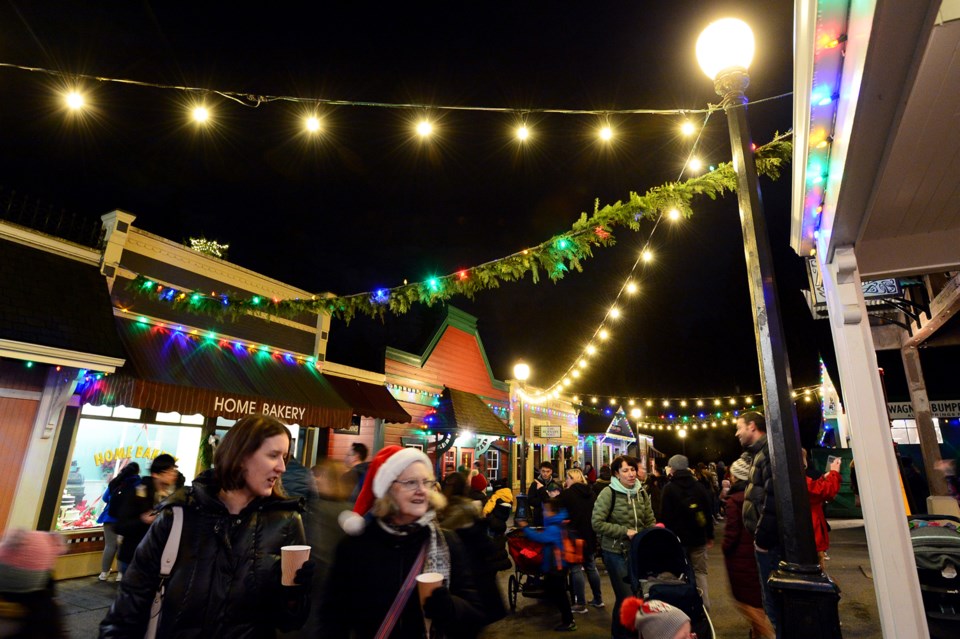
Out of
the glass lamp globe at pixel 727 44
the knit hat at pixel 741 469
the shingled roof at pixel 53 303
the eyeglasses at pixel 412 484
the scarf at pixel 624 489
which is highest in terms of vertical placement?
the glass lamp globe at pixel 727 44

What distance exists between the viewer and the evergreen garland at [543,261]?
250 inches

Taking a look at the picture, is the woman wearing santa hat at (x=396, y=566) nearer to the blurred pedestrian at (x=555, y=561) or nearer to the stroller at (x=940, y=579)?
the stroller at (x=940, y=579)

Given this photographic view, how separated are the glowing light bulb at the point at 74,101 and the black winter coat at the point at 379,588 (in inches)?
269

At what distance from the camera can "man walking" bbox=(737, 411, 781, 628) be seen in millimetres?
4582

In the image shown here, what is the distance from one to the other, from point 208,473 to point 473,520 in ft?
4.54

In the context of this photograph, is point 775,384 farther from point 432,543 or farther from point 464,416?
point 464,416

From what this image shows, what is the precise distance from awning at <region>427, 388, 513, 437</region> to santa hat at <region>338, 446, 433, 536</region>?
1413 centimetres

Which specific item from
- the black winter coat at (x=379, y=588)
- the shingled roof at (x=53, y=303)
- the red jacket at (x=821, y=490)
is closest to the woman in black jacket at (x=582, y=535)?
the red jacket at (x=821, y=490)

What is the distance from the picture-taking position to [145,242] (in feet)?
35.3

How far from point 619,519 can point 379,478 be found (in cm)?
502

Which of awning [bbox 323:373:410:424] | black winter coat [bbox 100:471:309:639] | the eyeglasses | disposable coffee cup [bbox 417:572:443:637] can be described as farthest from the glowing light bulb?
awning [bbox 323:373:410:424]

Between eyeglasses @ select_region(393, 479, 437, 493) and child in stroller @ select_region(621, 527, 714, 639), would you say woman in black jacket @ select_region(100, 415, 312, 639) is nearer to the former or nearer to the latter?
eyeglasses @ select_region(393, 479, 437, 493)

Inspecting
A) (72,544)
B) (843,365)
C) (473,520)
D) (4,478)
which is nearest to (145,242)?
(4,478)

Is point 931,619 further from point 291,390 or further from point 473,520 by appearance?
point 291,390
